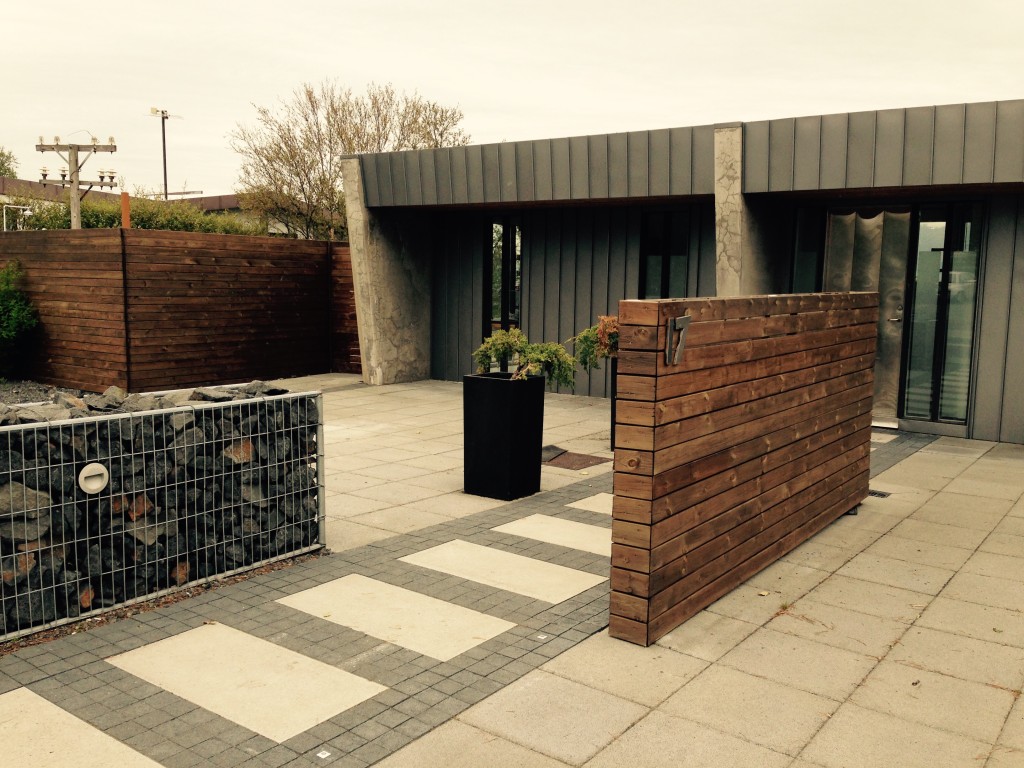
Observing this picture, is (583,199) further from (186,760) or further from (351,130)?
(351,130)

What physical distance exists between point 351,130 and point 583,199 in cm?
2117

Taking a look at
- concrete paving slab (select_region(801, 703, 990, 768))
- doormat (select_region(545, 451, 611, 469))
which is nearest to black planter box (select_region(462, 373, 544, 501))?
doormat (select_region(545, 451, 611, 469))

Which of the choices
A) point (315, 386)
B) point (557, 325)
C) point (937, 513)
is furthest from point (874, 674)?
point (315, 386)

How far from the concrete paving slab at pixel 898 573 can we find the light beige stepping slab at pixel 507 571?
1.77 m

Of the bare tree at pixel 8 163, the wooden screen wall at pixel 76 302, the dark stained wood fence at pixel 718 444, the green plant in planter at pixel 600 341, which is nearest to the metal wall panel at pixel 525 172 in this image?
the green plant in planter at pixel 600 341

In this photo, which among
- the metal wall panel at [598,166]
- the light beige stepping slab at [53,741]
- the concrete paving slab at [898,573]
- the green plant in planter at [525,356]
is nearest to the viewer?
the light beige stepping slab at [53,741]

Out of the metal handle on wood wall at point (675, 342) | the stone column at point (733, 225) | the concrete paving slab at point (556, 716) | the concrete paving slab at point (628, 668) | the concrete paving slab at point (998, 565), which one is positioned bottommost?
the concrete paving slab at point (998, 565)

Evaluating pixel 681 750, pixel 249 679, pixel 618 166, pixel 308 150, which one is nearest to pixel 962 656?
pixel 681 750

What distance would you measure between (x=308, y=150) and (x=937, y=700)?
96.7 feet

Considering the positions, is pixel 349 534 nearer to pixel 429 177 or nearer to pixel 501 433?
pixel 501 433

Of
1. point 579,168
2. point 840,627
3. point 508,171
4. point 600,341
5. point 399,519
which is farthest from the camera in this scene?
point 508,171

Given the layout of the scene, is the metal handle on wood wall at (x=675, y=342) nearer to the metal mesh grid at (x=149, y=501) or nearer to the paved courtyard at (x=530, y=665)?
the paved courtyard at (x=530, y=665)

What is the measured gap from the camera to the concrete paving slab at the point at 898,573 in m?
5.59

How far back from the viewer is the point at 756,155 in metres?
10.8
